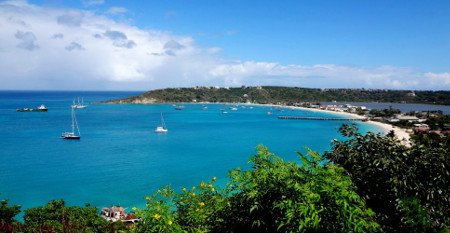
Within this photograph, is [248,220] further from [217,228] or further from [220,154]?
[220,154]

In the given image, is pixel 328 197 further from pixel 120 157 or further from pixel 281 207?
pixel 120 157

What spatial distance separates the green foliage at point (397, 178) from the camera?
29.6 ft

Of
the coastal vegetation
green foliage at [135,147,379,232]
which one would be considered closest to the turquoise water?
the coastal vegetation

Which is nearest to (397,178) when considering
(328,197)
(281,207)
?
(328,197)

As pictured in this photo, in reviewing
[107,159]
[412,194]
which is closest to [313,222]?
[412,194]

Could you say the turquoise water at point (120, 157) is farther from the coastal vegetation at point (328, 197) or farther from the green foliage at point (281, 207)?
the green foliage at point (281, 207)

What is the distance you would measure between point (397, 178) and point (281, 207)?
4.25 metres

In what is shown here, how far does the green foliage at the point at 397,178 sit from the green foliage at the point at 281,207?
5.90 ft

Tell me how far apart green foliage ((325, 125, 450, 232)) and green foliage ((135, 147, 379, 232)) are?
1799 millimetres

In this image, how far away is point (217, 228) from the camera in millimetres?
8516

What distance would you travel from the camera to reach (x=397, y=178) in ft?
30.0

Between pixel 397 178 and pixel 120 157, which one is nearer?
pixel 397 178

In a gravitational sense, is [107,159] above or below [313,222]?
below

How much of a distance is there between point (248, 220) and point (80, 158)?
47956mm
